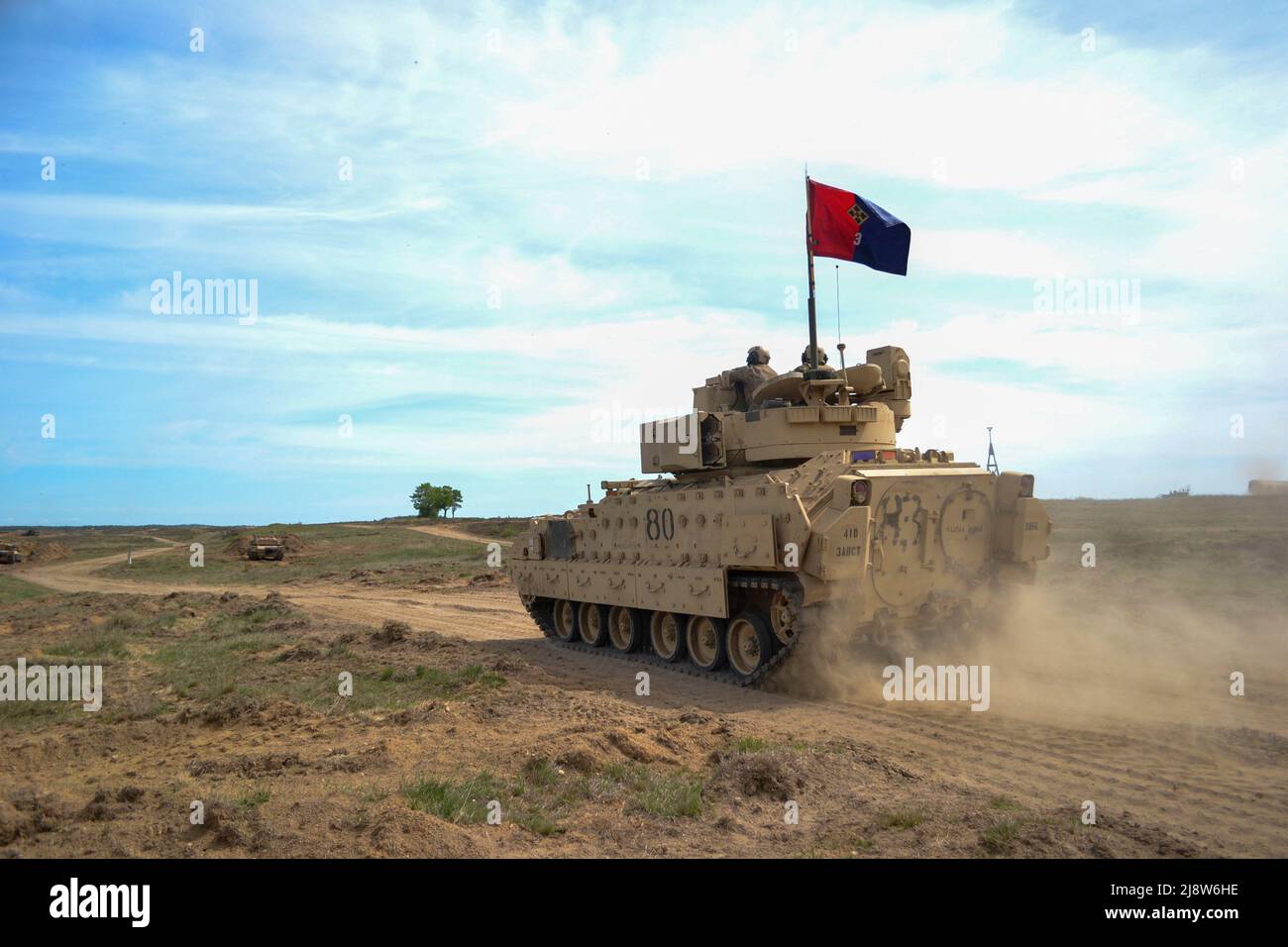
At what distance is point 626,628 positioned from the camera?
52.2 feet

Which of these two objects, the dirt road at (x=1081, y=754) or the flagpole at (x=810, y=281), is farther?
the flagpole at (x=810, y=281)

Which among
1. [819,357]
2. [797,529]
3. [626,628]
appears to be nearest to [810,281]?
[819,357]

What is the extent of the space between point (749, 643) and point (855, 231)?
21.7 ft

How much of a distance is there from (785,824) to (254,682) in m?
8.43

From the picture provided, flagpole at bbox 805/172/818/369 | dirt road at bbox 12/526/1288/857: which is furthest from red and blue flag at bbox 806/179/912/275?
dirt road at bbox 12/526/1288/857

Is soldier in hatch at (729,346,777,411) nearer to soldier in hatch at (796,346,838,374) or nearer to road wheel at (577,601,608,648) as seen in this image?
soldier in hatch at (796,346,838,374)

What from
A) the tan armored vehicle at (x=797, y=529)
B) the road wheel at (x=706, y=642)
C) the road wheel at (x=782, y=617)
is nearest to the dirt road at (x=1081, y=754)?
the road wheel at (x=706, y=642)

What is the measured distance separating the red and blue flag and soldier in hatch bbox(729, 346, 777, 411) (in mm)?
1854

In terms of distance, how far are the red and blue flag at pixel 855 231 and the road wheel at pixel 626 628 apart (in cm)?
636

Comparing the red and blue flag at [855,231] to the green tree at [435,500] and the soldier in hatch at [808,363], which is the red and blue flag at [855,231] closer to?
the soldier in hatch at [808,363]

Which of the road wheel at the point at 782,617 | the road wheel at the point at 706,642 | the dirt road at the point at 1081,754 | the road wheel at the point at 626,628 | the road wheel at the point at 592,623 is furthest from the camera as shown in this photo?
the road wheel at the point at 592,623

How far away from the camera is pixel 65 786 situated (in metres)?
7.70

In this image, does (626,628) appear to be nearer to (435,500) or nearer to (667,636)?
(667,636)

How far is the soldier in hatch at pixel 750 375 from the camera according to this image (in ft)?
49.0
